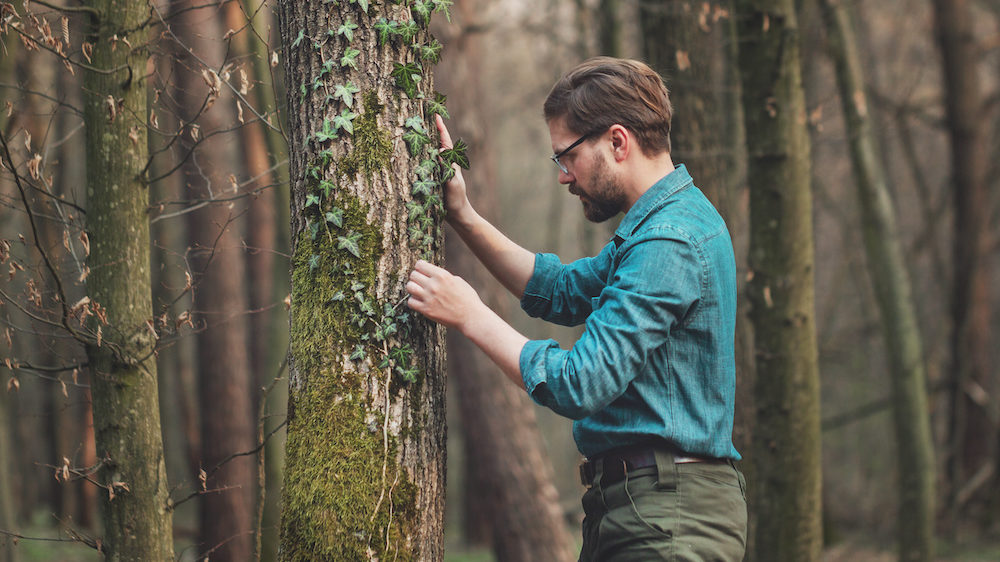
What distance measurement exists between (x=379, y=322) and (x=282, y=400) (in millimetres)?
3840

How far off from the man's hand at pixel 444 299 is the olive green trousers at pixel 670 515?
67 cm

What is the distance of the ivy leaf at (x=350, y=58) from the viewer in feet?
8.68

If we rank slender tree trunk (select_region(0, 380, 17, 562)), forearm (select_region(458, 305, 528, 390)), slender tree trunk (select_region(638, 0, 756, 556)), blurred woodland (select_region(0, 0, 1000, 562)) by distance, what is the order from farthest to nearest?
slender tree trunk (select_region(0, 380, 17, 562)), slender tree trunk (select_region(638, 0, 756, 556)), blurred woodland (select_region(0, 0, 1000, 562)), forearm (select_region(458, 305, 528, 390))

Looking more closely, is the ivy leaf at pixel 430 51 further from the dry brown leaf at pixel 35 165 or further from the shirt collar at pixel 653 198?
the dry brown leaf at pixel 35 165

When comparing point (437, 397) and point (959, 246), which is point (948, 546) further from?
point (437, 397)

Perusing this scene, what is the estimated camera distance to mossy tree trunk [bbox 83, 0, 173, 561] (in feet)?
10.7

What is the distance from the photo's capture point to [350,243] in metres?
2.61

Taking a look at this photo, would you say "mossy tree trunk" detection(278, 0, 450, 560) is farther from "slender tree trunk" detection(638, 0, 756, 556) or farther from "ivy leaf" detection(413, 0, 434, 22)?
"slender tree trunk" detection(638, 0, 756, 556)

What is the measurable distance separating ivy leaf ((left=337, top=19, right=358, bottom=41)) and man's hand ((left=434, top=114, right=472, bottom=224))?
1.22ft

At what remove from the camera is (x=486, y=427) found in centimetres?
777

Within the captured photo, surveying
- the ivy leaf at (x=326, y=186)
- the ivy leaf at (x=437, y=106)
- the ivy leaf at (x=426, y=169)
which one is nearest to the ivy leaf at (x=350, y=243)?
the ivy leaf at (x=326, y=186)

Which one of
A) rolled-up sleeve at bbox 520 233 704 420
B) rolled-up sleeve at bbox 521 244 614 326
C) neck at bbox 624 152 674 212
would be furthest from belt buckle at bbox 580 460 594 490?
neck at bbox 624 152 674 212

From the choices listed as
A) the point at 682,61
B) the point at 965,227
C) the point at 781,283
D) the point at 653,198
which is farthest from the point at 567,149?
the point at 965,227

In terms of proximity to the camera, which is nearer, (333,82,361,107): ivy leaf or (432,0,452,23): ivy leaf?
(333,82,361,107): ivy leaf
